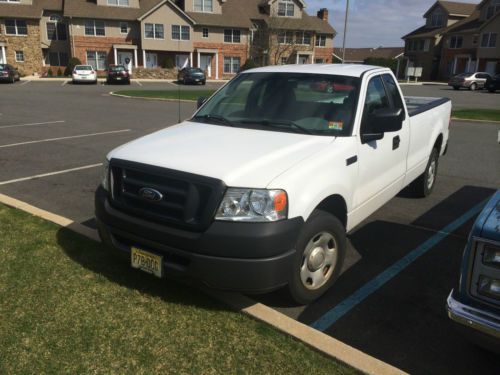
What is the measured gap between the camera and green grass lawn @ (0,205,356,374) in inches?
119

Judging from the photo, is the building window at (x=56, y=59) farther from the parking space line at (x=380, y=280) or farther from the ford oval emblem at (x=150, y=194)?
the ford oval emblem at (x=150, y=194)

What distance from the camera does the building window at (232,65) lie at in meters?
52.5

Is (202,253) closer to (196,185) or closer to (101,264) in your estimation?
(196,185)

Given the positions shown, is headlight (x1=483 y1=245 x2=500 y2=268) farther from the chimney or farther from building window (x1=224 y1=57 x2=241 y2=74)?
the chimney

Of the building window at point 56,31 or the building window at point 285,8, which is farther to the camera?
the building window at point 285,8

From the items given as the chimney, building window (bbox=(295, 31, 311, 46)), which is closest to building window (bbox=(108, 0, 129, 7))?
building window (bbox=(295, 31, 311, 46))

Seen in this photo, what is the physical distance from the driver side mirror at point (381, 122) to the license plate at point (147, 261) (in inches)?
84.5

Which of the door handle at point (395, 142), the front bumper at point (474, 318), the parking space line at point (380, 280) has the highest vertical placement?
the door handle at point (395, 142)

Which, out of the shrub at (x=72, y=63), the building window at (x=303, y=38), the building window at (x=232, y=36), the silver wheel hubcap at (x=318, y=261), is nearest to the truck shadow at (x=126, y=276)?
the silver wheel hubcap at (x=318, y=261)

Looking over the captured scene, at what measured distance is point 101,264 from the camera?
4.33 metres

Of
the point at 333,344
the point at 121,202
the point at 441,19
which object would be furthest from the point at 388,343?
the point at 441,19

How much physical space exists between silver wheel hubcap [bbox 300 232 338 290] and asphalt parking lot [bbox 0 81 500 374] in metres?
0.21

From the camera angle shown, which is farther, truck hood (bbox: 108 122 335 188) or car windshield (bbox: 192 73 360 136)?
car windshield (bbox: 192 73 360 136)

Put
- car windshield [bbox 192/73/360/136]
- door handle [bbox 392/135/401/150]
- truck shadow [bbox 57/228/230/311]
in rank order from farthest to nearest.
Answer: door handle [bbox 392/135/401/150], car windshield [bbox 192/73/360/136], truck shadow [bbox 57/228/230/311]
